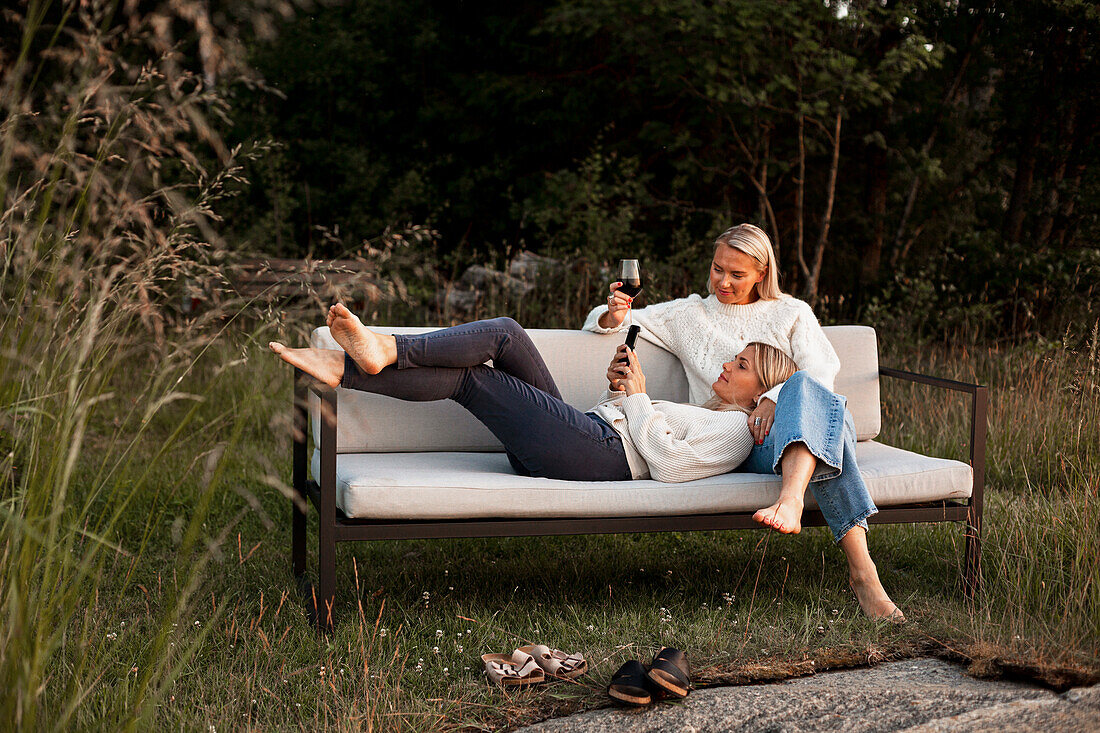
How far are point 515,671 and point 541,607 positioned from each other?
1.94ft

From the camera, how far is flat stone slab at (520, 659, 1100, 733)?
1984mm

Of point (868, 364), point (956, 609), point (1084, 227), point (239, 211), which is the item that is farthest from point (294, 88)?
point (956, 609)

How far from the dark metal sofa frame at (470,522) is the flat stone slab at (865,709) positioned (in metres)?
0.54

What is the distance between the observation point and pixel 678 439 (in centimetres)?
283

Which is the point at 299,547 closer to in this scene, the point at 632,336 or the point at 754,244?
the point at 632,336

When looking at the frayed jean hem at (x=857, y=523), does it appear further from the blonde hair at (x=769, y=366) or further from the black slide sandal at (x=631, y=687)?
the black slide sandal at (x=631, y=687)

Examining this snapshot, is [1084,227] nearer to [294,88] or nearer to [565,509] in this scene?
[565,509]

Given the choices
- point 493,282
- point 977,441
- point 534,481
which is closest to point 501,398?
point 534,481

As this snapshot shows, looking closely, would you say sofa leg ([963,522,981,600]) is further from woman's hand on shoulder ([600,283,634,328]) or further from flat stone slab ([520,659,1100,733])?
woman's hand on shoulder ([600,283,634,328])

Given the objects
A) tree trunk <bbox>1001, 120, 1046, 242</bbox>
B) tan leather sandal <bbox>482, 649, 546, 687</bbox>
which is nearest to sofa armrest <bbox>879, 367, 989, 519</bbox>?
tan leather sandal <bbox>482, 649, 546, 687</bbox>

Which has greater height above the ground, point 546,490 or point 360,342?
point 360,342

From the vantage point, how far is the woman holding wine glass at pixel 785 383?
2643 millimetres

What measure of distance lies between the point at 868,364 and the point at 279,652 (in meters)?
2.20

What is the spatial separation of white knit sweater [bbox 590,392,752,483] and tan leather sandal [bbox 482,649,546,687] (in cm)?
70
